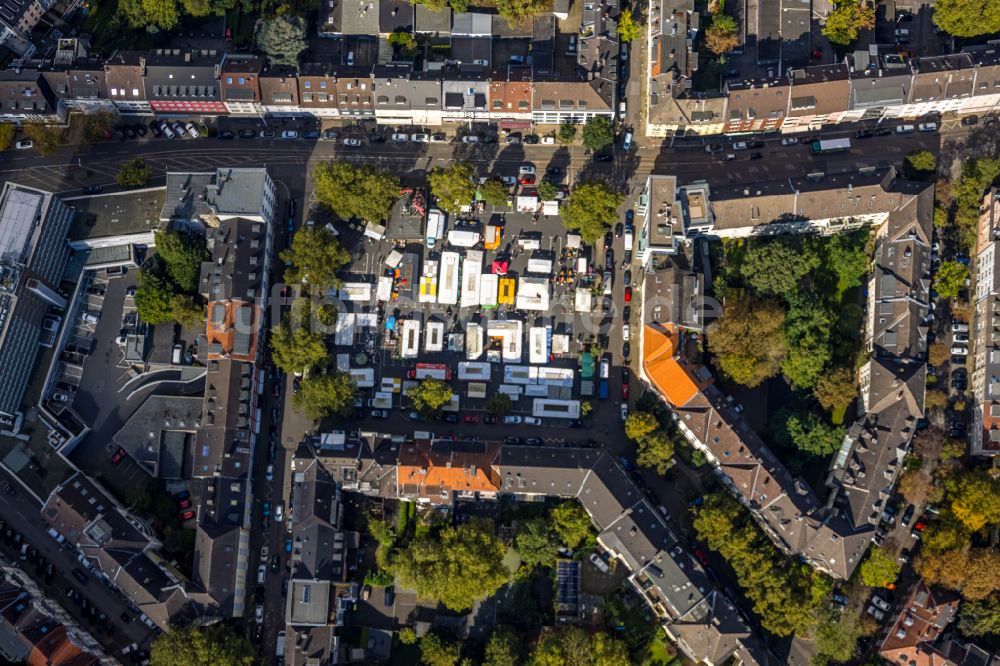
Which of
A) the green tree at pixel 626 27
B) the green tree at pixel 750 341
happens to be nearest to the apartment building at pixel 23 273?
the green tree at pixel 626 27

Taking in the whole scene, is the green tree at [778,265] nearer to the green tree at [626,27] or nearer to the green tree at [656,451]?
the green tree at [656,451]

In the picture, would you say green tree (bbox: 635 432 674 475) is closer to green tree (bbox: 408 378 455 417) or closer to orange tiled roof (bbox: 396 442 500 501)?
orange tiled roof (bbox: 396 442 500 501)

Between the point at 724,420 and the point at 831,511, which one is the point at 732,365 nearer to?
the point at 724,420

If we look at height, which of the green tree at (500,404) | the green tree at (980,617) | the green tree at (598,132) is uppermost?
the green tree at (598,132)

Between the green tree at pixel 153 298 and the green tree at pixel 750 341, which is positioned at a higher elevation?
the green tree at pixel 153 298

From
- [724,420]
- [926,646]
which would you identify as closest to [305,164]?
[724,420]
